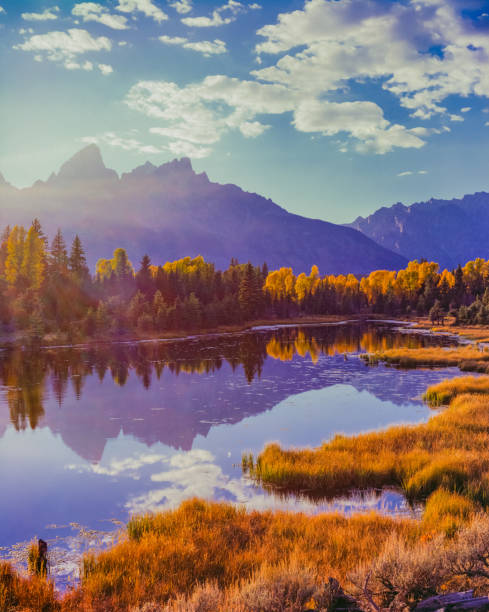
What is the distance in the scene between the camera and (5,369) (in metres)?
41.2

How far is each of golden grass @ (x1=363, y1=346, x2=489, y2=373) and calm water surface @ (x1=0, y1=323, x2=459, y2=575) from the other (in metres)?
2.31

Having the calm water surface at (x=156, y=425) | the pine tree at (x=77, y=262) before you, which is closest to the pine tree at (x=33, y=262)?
the pine tree at (x=77, y=262)

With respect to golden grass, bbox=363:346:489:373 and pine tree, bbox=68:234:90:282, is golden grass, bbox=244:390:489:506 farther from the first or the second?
pine tree, bbox=68:234:90:282

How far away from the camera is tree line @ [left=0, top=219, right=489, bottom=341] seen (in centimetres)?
6944

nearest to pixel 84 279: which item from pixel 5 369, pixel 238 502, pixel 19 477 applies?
pixel 5 369

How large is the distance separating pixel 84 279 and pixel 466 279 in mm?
121736

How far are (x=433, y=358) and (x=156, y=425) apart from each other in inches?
1258

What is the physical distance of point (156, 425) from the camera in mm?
22312

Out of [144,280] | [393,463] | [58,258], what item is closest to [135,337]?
[144,280]

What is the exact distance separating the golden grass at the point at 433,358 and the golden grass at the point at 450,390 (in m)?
11.0

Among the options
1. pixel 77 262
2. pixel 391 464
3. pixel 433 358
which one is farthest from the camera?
pixel 77 262

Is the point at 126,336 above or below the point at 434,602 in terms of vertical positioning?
below

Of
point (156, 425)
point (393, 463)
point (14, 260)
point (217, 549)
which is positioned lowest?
point (156, 425)

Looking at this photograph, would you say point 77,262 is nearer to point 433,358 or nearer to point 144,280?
point 144,280
